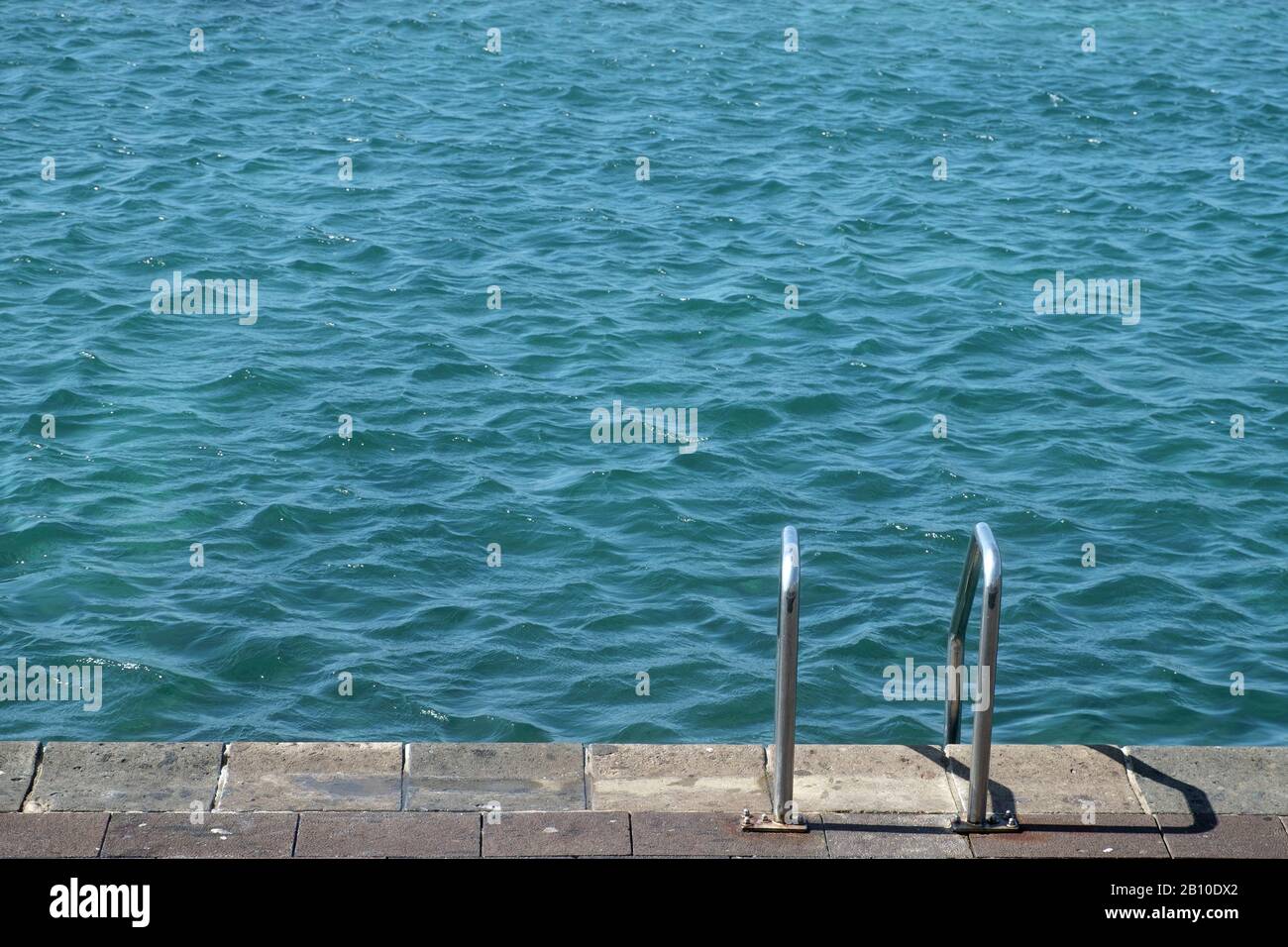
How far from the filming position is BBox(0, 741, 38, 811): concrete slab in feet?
18.4

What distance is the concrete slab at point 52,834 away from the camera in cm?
528

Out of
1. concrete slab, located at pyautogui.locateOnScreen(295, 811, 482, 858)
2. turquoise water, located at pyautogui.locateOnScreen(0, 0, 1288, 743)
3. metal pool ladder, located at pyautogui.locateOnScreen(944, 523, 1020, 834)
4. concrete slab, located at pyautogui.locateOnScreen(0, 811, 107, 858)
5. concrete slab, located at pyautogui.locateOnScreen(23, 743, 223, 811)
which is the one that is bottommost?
turquoise water, located at pyautogui.locateOnScreen(0, 0, 1288, 743)

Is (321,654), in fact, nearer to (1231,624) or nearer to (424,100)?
(1231,624)

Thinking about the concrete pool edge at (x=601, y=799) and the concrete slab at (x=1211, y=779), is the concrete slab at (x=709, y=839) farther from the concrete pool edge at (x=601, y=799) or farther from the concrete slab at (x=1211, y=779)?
the concrete slab at (x=1211, y=779)

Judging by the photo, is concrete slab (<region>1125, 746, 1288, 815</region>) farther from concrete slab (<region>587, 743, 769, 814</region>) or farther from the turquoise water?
the turquoise water

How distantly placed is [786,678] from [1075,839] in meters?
1.12

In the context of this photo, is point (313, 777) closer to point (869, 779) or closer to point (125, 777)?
point (125, 777)

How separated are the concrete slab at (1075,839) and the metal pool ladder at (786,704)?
0.62 metres

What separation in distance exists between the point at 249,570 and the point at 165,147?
8.57 meters

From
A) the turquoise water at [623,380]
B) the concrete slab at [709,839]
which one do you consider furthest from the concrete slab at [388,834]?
the turquoise water at [623,380]

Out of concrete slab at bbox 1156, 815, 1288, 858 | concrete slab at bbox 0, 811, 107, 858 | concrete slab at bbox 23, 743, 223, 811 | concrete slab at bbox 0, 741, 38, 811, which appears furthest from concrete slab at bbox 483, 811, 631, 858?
concrete slab at bbox 1156, 815, 1288, 858

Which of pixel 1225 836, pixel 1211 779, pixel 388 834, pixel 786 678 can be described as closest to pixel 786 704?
pixel 786 678

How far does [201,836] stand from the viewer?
5395 millimetres

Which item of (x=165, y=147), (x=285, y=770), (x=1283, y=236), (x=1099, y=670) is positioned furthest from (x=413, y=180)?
(x=285, y=770)
